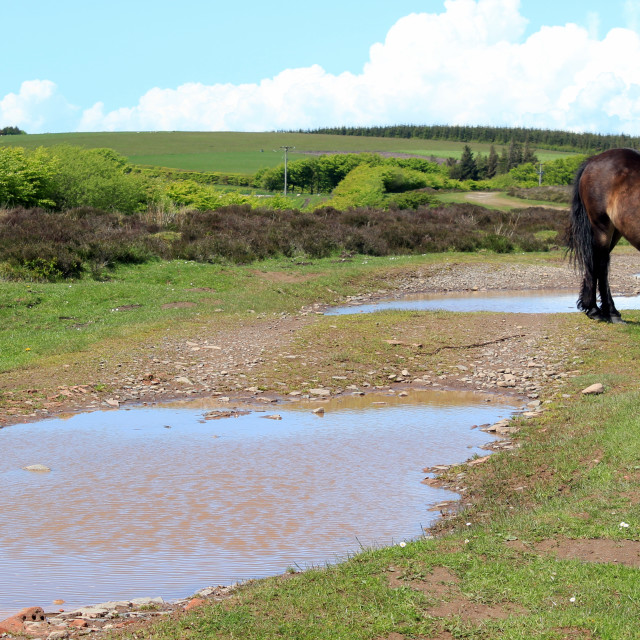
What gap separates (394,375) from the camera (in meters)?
12.0

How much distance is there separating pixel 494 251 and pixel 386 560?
31.2 m

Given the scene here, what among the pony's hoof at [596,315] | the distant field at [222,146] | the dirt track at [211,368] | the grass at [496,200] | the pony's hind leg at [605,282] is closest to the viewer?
the dirt track at [211,368]

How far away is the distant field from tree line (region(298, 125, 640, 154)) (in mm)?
9942

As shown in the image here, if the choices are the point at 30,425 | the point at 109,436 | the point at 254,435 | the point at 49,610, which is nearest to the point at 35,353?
the point at 30,425

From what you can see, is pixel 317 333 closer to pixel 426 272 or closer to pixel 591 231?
pixel 591 231

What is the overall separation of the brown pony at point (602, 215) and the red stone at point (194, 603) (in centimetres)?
1068

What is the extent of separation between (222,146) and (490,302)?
424 feet

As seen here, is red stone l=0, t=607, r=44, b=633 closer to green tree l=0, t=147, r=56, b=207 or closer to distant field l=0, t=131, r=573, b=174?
green tree l=0, t=147, r=56, b=207

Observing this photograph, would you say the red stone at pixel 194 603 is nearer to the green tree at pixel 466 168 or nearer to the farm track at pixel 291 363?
the farm track at pixel 291 363

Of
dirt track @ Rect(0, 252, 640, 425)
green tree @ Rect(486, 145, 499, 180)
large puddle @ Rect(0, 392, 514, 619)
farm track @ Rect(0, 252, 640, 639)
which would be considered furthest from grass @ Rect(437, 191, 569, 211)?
large puddle @ Rect(0, 392, 514, 619)

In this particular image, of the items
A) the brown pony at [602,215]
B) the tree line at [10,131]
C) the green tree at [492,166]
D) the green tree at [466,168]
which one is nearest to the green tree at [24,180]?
the brown pony at [602,215]

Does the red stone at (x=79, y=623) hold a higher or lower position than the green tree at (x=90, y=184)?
lower

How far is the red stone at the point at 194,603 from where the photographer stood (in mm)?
4645

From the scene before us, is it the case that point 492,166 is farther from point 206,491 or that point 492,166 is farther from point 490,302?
point 206,491
